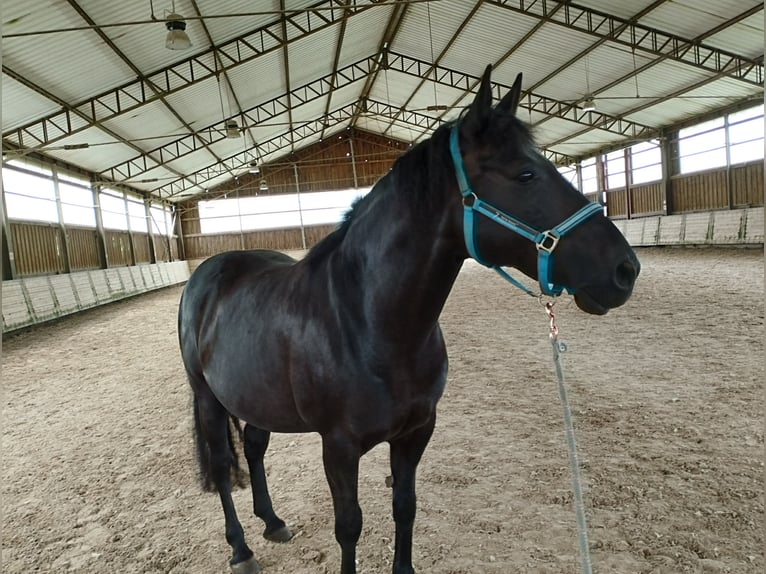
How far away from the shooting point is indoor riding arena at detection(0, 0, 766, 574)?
1864 mm

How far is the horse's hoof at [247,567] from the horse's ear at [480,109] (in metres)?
2.47

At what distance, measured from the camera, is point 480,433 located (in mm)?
3969

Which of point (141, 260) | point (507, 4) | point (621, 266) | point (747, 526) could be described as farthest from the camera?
point (141, 260)

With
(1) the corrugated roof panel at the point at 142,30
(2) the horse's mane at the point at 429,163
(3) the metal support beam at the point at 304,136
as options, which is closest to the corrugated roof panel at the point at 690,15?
(1) the corrugated roof panel at the point at 142,30

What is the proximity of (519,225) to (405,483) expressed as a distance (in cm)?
138

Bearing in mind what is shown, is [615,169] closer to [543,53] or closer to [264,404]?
[543,53]

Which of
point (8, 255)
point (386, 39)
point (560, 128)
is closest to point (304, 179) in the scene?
point (386, 39)

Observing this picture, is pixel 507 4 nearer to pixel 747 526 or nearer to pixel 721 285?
pixel 721 285

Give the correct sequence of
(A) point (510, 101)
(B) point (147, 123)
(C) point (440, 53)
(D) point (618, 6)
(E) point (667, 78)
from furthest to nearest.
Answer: (C) point (440, 53) → (B) point (147, 123) → (E) point (667, 78) → (D) point (618, 6) → (A) point (510, 101)

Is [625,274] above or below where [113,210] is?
below

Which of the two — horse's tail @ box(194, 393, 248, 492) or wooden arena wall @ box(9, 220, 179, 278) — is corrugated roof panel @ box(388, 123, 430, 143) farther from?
horse's tail @ box(194, 393, 248, 492)

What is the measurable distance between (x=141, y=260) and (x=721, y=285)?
24.1m

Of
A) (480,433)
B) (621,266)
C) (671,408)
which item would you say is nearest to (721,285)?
(671,408)

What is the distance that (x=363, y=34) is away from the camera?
16391 millimetres
